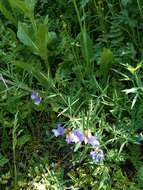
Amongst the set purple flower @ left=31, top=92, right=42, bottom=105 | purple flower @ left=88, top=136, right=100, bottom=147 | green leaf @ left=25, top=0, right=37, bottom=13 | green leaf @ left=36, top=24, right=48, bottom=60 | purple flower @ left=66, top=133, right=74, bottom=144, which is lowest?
purple flower @ left=88, top=136, right=100, bottom=147

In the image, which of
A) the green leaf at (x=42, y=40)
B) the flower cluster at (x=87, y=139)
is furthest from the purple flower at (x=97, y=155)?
the green leaf at (x=42, y=40)

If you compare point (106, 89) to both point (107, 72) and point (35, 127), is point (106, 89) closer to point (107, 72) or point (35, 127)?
point (107, 72)

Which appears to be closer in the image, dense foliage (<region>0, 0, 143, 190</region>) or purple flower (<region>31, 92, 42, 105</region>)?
dense foliage (<region>0, 0, 143, 190</region>)

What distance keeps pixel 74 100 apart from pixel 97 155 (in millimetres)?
247

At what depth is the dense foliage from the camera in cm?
194

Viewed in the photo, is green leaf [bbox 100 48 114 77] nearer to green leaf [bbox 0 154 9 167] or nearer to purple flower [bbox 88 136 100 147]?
purple flower [bbox 88 136 100 147]

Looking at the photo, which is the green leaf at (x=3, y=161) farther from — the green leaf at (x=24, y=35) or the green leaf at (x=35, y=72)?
the green leaf at (x=24, y=35)

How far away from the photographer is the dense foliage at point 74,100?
6.37 feet

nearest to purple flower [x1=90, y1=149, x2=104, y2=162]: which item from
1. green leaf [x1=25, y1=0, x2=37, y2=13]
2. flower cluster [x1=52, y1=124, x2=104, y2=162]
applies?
flower cluster [x1=52, y1=124, x2=104, y2=162]

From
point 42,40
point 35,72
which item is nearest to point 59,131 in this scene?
point 35,72

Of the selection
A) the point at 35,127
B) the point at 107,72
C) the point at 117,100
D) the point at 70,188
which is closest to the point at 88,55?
the point at 107,72

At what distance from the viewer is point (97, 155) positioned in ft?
6.31

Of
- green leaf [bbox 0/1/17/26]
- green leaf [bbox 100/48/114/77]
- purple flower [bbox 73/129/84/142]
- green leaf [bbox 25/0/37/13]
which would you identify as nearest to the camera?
purple flower [bbox 73/129/84/142]

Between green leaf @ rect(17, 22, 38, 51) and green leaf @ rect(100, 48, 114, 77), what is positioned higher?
green leaf @ rect(17, 22, 38, 51)
